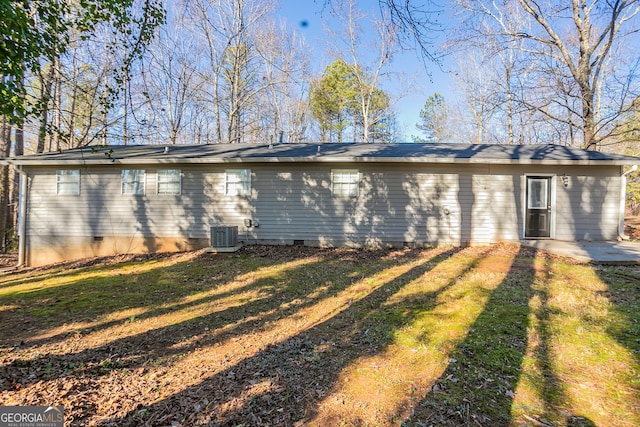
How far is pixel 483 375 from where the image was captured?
2.58 m

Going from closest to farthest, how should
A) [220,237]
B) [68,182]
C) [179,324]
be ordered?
[179,324] < [220,237] < [68,182]

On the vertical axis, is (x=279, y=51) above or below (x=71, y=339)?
above

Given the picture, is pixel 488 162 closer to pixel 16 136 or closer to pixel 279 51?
pixel 279 51

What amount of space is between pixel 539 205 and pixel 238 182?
9.00m

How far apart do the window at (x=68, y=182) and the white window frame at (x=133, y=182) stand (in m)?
1.48

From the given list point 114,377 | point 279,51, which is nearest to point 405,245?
point 114,377

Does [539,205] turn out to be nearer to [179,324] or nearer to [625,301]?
[625,301]

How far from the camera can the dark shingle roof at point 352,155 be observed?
8562mm

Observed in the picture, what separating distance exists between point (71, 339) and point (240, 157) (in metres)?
6.33

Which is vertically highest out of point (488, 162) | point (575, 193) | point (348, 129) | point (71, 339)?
point (348, 129)

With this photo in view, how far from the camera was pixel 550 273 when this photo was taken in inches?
231

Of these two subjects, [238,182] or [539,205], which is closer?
[539,205]

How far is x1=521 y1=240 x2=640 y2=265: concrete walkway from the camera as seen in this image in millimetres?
6543

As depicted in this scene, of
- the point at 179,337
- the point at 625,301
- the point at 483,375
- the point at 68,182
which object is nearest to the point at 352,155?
the point at 625,301
